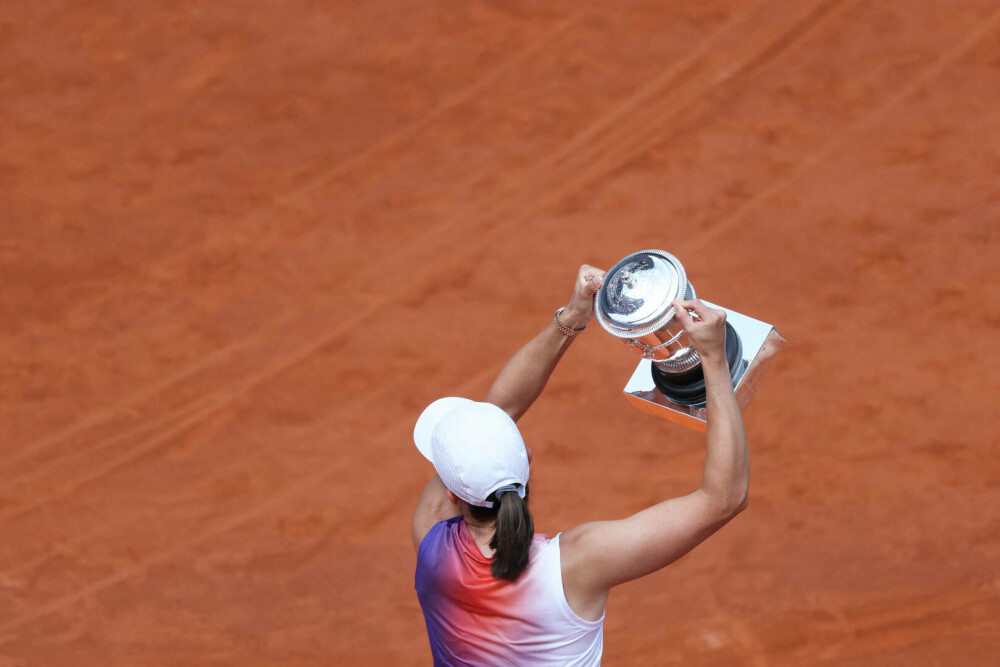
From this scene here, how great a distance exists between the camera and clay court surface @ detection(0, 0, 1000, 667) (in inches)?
175

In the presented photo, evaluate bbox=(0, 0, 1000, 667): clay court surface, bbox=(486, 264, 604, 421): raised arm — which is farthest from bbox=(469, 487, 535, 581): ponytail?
bbox=(0, 0, 1000, 667): clay court surface

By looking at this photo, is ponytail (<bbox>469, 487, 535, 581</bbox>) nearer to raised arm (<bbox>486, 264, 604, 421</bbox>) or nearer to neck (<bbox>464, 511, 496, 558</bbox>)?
neck (<bbox>464, 511, 496, 558</bbox>)

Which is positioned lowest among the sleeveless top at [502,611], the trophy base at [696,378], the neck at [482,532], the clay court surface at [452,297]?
the clay court surface at [452,297]

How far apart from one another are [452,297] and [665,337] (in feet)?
11.9

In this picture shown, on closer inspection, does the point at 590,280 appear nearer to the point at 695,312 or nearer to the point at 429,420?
the point at 695,312

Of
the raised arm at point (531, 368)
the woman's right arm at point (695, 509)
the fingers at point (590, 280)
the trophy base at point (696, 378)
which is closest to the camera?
the woman's right arm at point (695, 509)

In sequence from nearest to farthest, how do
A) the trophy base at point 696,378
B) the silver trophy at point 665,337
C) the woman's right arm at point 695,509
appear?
the woman's right arm at point 695,509 → the silver trophy at point 665,337 → the trophy base at point 696,378

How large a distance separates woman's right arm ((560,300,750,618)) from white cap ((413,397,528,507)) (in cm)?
19

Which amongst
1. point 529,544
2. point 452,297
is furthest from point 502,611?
point 452,297

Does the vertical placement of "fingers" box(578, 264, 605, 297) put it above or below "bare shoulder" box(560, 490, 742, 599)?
above

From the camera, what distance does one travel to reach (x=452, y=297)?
219 inches

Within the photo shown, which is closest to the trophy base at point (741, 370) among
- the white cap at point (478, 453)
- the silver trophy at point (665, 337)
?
the silver trophy at point (665, 337)

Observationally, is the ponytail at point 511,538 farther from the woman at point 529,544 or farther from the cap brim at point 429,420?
the cap brim at point 429,420

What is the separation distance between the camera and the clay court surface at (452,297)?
4.44 m
